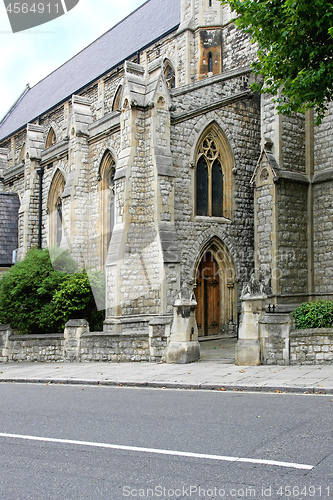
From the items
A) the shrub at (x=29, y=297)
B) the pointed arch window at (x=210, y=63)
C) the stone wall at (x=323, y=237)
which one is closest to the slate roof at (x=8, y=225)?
the shrub at (x=29, y=297)

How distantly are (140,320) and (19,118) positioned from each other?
28.2m

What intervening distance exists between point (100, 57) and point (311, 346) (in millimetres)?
27503

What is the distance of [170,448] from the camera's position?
18.1 feet

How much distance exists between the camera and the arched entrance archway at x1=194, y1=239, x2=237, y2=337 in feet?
62.7

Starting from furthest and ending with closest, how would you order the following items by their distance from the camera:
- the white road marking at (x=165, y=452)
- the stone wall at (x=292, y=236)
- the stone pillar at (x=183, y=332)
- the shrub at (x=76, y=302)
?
1. the shrub at (x=76, y=302)
2. the stone wall at (x=292, y=236)
3. the stone pillar at (x=183, y=332)
4. the white road marking at (x=165, y=452)

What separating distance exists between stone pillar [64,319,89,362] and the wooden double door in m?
4.69

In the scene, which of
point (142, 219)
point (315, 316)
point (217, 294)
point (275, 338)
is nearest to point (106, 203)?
point (142, 219)

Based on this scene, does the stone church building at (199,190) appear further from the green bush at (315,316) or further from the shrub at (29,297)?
the green bush at (315,316)

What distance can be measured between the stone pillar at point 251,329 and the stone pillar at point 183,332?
1.46 metres

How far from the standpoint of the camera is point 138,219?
17656 millimetres

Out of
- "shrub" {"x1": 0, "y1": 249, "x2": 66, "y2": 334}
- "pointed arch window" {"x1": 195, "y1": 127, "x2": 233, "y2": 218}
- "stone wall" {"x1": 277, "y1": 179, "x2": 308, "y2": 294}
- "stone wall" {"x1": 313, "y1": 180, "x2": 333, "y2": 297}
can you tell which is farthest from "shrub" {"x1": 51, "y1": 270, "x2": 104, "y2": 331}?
"stone wall" {"x1": 313, "y1": 180, "x2": 333, "y2": 297}

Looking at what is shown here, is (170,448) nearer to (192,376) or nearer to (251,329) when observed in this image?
(192,376)

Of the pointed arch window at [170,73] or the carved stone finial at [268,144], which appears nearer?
the carved stone finial at [268,144]

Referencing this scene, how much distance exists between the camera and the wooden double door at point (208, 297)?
19.0m
